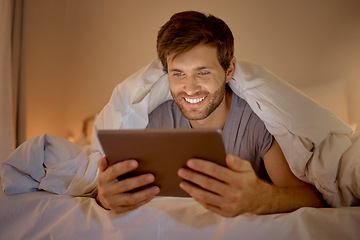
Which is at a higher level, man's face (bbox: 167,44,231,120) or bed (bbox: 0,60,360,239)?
man's face (bbox: 167,44,231,120)

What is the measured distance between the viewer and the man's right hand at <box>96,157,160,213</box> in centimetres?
84

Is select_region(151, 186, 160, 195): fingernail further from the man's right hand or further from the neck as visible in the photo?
the neck

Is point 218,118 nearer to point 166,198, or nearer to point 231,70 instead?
point 231,70

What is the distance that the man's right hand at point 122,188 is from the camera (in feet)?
2.77

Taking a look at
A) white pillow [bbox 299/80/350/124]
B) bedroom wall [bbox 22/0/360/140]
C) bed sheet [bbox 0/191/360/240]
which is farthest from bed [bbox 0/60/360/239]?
bedroom wall [bbox 22/0/360/140]

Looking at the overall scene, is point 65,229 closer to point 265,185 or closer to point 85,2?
point 265,185

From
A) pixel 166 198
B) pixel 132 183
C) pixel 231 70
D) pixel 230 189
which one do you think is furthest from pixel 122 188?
pixel 231 70

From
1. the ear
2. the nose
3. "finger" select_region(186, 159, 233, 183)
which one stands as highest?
the ear

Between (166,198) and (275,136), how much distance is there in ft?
1.50

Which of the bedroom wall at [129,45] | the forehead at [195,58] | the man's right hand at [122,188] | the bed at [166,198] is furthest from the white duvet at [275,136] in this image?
the bedroom wall at [129,45]

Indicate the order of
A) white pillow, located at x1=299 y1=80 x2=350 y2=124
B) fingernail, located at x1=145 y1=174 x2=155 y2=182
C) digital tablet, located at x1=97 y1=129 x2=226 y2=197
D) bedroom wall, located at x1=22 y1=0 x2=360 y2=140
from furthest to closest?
bedroom wall, located at x1=22 y1=0 x2=360 y2=140 → white pillow, located at x1=299 y1=80 x2=350 y2=124 → fingernail, located at x1=145 y1=174 x2=155 y2=182 → digital tablet, located at x1=97 y1=129 x2=226 y2=197

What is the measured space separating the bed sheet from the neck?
1.57ft

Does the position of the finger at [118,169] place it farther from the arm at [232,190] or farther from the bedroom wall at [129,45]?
the bedroom wall at [129,45]

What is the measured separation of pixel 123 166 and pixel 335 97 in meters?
1.44
